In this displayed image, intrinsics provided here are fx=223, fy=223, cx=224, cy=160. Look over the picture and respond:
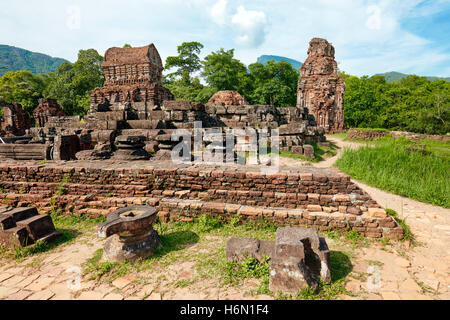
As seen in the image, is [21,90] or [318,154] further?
[21,90]

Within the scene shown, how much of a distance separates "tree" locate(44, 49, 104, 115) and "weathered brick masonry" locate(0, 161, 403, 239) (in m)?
26.4

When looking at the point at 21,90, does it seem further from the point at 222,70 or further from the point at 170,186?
the point at 170,186

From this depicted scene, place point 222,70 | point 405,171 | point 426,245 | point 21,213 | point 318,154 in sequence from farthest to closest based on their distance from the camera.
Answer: point 222,70 < point 318,154 < point 405,171 < point 21,213 < point 426,245

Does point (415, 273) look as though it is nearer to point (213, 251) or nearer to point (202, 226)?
point (213, 251)

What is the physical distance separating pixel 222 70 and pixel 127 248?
93.9 ft

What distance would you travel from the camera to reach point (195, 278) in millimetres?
2729

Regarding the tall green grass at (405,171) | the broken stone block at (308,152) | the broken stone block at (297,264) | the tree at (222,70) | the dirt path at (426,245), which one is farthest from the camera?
the tree at (222,70)

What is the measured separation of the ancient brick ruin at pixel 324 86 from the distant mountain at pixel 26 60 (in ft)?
498

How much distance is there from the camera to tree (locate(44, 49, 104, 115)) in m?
29.2

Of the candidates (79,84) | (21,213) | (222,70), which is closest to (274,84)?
(222,70)

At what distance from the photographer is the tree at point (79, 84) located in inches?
1148

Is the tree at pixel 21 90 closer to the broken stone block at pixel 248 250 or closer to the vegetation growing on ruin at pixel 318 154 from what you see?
the vegetation growing on ruin at pixel 318 154

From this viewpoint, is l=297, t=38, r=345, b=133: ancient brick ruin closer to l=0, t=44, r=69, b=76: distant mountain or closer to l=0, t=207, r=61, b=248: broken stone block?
l=0, t=207, r=61, b=248: broken stone block

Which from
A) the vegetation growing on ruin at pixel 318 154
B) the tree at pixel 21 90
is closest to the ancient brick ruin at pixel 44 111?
the tree at pixel 21 90
